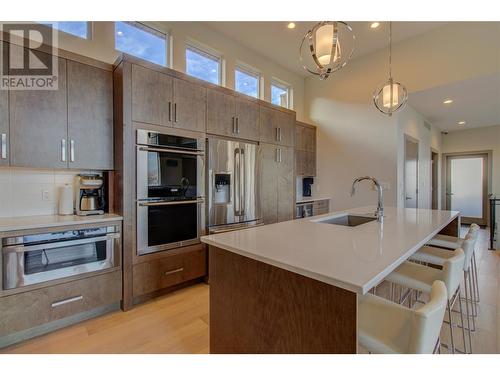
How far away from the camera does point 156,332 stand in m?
1.99

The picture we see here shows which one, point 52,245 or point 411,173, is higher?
point 411,173

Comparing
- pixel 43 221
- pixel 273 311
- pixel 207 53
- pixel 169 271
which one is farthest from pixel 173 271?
pixel 207 53

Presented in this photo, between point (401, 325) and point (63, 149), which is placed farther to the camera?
point (63, 149)

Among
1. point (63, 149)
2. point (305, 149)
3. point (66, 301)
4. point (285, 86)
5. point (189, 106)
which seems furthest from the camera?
point (285, 86)

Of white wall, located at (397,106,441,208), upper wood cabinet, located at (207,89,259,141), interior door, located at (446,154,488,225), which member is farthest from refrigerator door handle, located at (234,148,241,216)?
interior door, located at (446,154,488,225)

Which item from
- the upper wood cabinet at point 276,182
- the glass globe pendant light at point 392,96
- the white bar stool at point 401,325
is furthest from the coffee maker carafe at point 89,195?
the glass globe pendant light at point 392,96

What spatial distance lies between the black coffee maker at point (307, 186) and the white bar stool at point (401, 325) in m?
3.98

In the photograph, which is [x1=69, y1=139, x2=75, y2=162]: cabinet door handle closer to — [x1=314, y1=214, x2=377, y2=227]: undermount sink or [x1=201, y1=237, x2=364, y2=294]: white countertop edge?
[x1=201, y1=237, x2=364, y2=294]: white countertop edge

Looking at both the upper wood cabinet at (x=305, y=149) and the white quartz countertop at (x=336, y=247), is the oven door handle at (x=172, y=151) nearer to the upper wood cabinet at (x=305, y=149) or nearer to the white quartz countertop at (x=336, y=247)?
the white quartz countertop at (x=336, y=247)

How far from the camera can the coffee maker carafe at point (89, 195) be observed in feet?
7.78

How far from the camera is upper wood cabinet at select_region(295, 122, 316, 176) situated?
4709 millimetres

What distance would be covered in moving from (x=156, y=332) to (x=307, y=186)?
3952 millimetres

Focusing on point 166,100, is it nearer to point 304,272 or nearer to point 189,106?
point 189,106
